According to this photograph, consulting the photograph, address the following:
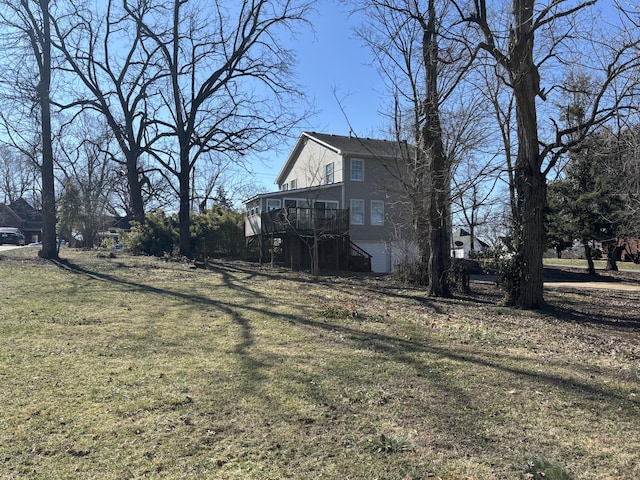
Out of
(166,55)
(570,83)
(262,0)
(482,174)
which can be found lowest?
(482,174)

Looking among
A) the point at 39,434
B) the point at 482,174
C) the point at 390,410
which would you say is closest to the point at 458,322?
the point at 482,174

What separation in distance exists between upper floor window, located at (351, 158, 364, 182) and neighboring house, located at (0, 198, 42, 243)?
55522 mm

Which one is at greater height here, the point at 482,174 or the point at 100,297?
the point at 482,174

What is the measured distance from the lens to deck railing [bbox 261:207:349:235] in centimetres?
2234

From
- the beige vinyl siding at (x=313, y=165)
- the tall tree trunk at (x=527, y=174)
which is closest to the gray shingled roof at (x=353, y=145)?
the beige vinyl siding at (x=313, y=165)

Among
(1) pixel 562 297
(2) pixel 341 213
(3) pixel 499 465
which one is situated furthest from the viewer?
(2) pixel 341 213

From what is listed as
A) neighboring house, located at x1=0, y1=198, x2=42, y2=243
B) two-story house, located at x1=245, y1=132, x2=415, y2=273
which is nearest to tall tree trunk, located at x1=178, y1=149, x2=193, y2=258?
two-story house, located at x1=245, y1=132, x2=415, y2=273

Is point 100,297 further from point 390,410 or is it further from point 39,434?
point 390,410

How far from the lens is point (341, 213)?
2395cm

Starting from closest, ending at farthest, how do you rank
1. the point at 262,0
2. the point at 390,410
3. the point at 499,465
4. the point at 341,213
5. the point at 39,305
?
the point at 499,465
the point at 390,410
the point at 39,305
the point at 262,0
the point at 341,213

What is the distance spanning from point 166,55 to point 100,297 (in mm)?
16879

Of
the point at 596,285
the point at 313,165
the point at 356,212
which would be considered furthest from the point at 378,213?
the point at 596,285

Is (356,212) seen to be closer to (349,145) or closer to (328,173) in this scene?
(328,173)

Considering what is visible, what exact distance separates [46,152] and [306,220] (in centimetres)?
1156
